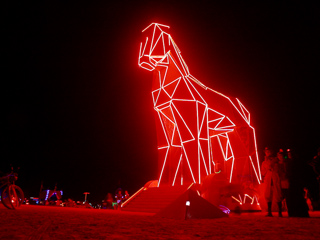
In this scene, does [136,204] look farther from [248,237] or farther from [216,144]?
[248,237]

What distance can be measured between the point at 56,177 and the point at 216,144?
22.2 m

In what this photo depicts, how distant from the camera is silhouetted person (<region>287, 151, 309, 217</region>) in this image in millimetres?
7973

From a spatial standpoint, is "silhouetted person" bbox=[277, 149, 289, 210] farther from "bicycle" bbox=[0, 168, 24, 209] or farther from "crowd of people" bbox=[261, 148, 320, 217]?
"bicycle" bbox=[0, 168, 24, 209]

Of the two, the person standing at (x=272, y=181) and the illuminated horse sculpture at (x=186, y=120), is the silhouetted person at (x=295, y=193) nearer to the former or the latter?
the person standing at (x=272, y=181)

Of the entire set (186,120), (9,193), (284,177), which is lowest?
(9,193)

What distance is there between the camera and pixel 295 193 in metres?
7.98

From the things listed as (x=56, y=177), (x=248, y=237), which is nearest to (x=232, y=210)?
(x=248, y=237)

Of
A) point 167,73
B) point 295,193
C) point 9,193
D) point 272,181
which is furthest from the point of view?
point 167,73

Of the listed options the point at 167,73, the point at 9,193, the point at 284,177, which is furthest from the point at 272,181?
the point at 9,193

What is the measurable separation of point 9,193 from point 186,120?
7956 millimetres

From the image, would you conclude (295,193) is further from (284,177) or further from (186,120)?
(186,120)

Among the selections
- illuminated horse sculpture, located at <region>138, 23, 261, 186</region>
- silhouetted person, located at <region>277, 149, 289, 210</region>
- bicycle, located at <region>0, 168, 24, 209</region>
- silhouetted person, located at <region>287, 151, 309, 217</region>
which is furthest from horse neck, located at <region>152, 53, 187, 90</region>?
bicycle, located at <region>0, 168, 24, 209</region>

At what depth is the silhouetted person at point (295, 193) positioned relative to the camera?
7973mm

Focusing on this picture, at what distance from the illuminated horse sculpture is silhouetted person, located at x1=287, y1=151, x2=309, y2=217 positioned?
5.15 meters
